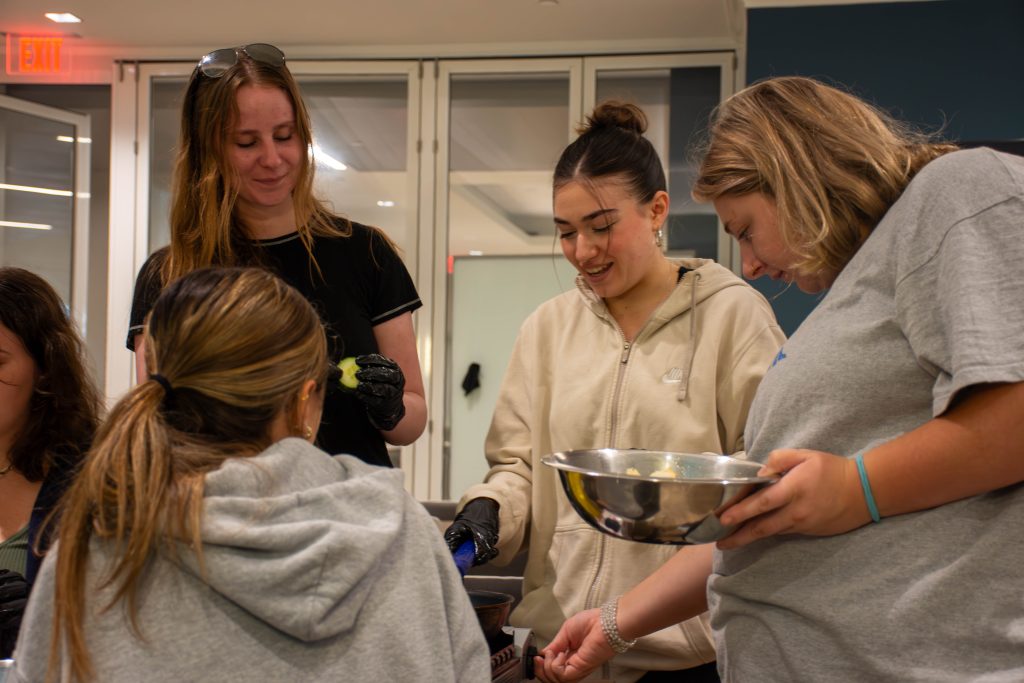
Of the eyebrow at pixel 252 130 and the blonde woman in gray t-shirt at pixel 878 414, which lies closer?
the blonde woman in gray t-shirt at pixel 878 414

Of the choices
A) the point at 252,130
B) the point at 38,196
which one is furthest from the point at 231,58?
the point at 38,196

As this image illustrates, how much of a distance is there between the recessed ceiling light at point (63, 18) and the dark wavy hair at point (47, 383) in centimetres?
324

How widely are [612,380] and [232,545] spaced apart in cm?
85

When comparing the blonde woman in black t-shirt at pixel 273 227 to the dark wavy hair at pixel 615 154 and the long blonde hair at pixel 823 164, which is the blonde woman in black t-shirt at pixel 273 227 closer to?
the dark wavy hair at pixel 615 154

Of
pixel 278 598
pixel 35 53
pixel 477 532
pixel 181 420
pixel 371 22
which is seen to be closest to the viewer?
pixel 278 598

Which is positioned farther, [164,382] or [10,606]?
[10,606]

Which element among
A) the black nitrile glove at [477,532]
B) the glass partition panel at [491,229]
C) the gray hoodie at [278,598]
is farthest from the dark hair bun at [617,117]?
the glass partition panel at [491,229]

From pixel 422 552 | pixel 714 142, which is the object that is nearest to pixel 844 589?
pixel 422 552

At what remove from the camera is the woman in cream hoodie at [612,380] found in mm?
1606

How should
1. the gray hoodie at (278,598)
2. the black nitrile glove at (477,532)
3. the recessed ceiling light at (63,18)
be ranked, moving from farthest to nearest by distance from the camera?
the recessed ceiling light at (63,18), the black nitrile glove at (477,532), the gray hoodie at (278,598)

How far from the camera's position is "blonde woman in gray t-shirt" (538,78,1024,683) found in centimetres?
98

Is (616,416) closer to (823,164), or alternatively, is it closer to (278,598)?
(823,164)

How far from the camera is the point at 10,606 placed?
142 centimetres

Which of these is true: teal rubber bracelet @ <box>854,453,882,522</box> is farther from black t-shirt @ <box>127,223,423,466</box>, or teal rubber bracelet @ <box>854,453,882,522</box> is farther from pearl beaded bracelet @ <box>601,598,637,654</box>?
black t-shirt @ <box>127,223,423,466</box>
